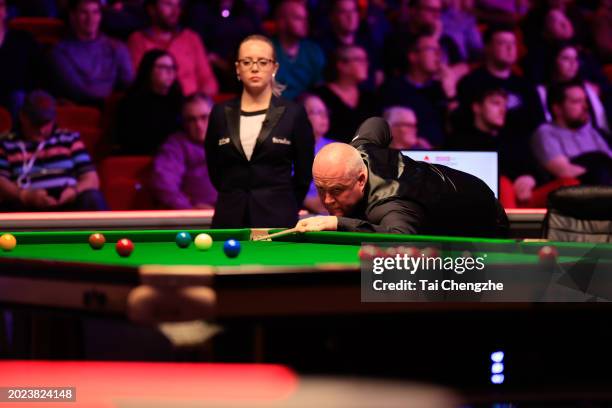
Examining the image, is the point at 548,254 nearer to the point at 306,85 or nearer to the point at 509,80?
the point at 306,85

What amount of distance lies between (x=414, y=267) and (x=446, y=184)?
94cm

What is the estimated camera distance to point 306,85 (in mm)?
6301

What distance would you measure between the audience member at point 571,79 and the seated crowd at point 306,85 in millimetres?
15

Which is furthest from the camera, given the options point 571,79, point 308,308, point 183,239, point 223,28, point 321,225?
point 571,79

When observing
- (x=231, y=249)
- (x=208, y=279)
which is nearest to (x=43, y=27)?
(x=231, y=249)

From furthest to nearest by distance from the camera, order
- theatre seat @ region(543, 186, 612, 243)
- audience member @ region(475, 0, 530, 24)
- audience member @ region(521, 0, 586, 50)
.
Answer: audience member @ region(475, 0, 530, 24) → audience member @ region(521, 0, 586, 50) → theatre seat @ region(543, 186, 612, 243)

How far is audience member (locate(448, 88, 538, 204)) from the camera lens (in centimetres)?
623

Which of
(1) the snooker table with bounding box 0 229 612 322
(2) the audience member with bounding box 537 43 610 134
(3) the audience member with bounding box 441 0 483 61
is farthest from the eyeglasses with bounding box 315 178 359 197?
(3) the audience member with bounding box 441 0 483 61

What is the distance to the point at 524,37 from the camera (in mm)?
7508

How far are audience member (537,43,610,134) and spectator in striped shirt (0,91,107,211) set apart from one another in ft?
11.2

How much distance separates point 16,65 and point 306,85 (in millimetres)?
1863

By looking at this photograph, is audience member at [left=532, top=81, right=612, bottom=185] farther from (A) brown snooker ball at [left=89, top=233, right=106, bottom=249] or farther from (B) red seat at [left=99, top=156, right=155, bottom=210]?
(A) brown snooker ball at [left=89, top=233, right=106, bottom=249]

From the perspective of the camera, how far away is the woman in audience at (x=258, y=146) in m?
4.12

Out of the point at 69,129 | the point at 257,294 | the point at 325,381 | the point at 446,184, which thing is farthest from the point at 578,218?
the point at 325,381
